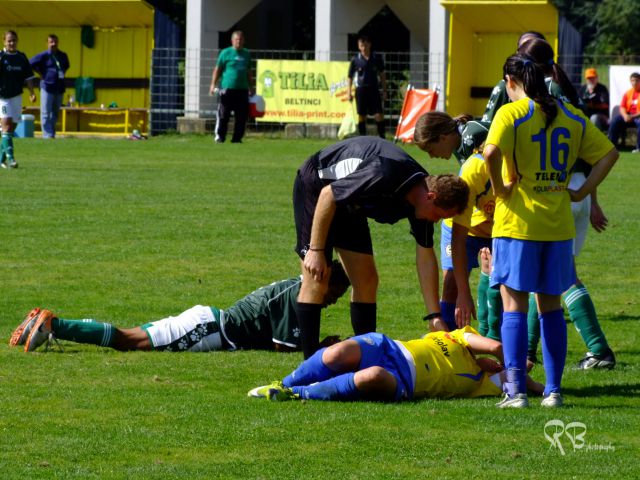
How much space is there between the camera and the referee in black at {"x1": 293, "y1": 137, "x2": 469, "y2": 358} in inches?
264

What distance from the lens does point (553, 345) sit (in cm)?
679

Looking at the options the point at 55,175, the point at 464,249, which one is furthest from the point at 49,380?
the point at 55,175

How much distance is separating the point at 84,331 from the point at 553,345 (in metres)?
2.99

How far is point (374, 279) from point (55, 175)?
→ 475 inches

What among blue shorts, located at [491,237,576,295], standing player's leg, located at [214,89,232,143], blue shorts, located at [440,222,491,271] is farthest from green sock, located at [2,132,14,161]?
blue shorts, located at [491,237,576,295]

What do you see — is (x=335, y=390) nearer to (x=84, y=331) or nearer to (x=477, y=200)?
(x=477, y=200)

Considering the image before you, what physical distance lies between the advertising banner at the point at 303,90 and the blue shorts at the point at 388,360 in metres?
20.9

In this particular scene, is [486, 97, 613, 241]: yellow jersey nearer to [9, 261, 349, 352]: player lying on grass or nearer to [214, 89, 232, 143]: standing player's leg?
[9, 261, 349, 352]: player lying on grass

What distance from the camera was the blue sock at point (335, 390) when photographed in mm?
6848

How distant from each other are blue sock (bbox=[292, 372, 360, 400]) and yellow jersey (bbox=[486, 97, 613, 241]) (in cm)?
106

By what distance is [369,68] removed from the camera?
25391 mm

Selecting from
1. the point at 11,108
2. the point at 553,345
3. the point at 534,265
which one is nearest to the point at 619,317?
the point at 553,345

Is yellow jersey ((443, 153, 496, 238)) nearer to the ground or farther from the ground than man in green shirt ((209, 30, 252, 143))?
nearer to the ground

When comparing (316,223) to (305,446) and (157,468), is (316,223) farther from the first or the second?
(157,468)
